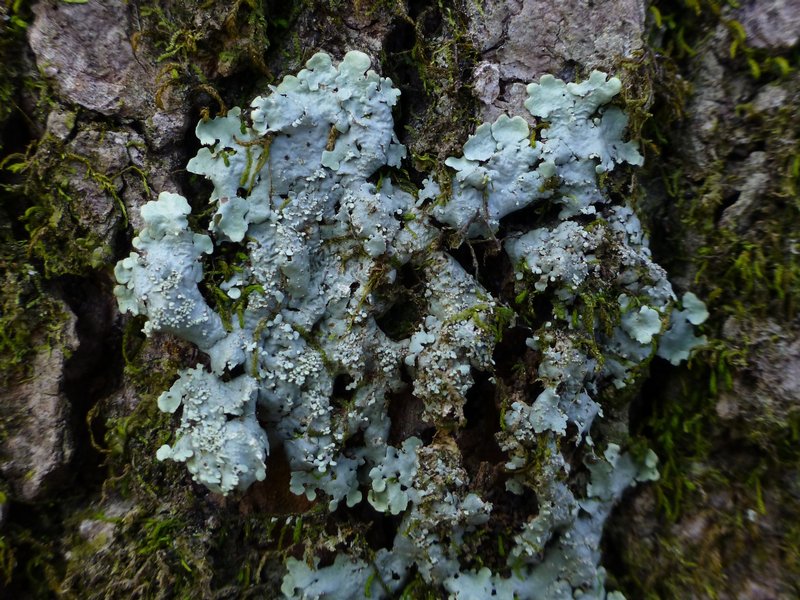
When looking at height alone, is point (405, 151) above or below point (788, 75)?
above

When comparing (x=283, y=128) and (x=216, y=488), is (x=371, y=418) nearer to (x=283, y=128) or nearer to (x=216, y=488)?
(x=216, y=488)

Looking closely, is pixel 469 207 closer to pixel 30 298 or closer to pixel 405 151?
pixel 405 151

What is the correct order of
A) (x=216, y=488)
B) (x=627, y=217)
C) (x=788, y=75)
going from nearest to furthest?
(x=216, y=488)
(x=788, y=75)
(x=627, y=217)

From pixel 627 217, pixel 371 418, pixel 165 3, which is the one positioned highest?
pixel 165 3

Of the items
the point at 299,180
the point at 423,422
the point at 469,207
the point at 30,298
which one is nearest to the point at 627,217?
the point at 469,207

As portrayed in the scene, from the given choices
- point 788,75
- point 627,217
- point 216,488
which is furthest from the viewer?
point 627,217

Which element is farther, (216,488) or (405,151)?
(405,151)

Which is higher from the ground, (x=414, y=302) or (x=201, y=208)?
(x=201, y=208)
